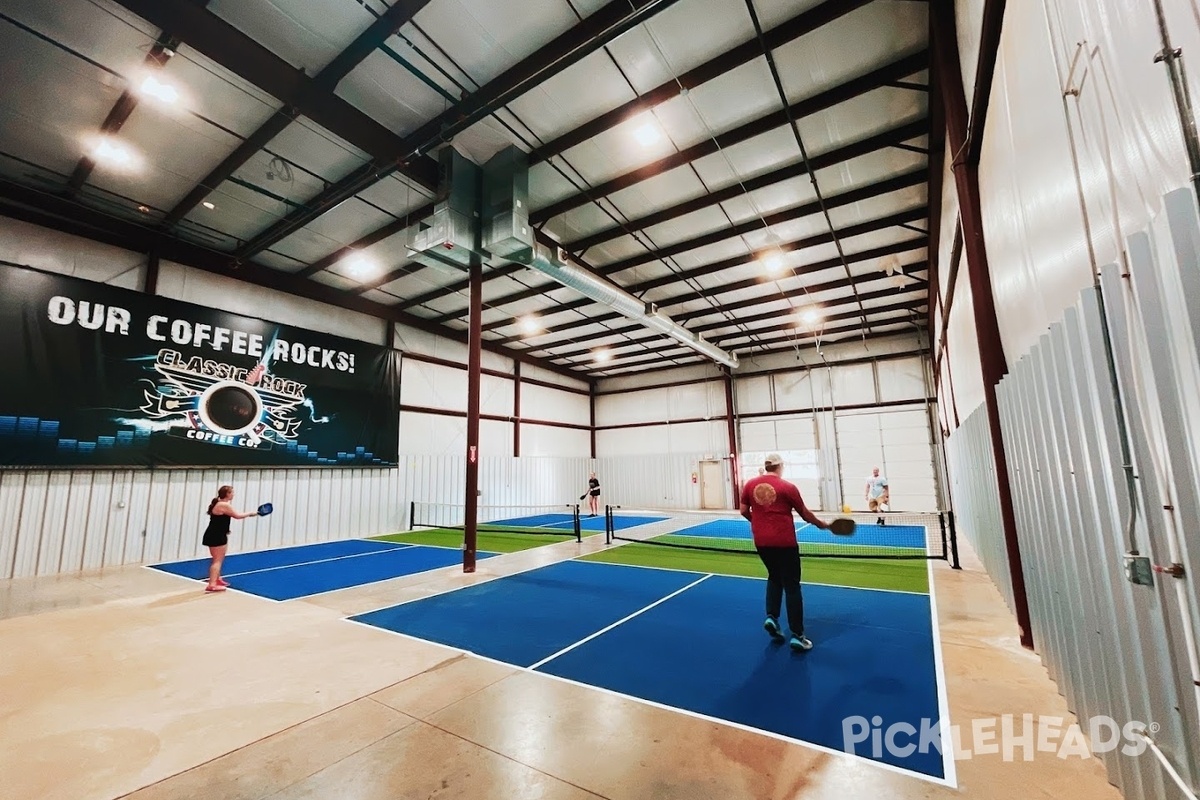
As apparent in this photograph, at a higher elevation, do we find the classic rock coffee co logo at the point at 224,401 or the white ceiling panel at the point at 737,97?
the white ceiling panel at the point at 737,97

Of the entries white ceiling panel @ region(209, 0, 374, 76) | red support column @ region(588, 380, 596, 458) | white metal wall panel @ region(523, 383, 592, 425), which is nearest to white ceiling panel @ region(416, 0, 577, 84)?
white ceiling panel @ region(209, 0, 374, 76)

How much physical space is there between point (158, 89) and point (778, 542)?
9610mm

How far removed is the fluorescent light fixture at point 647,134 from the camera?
755 cm

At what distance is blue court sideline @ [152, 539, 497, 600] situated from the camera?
7445 mm

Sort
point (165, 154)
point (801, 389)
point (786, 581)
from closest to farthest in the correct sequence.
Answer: point (786, 581)
point (165, 154)
point (801, 389)

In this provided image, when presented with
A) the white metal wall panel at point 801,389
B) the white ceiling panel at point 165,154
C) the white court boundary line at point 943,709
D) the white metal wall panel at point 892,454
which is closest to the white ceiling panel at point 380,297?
the white ceiling panel at point 165,154

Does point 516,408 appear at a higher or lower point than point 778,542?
higher

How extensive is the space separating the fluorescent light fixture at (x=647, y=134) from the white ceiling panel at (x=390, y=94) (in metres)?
2.97

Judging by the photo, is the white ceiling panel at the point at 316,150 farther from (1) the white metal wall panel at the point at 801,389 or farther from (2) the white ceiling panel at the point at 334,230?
(1) the white metal wall panel at the point at 801,389

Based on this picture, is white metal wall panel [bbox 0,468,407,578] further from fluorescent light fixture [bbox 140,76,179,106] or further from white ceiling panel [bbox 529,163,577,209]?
white ceiling panel [bbox 529,163,577,209]

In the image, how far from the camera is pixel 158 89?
6164 millimetres

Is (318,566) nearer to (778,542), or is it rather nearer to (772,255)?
(778,542)

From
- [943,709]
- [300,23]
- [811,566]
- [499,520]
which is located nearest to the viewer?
[943,709]

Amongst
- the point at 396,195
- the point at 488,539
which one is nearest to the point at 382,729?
the point at 396,195
